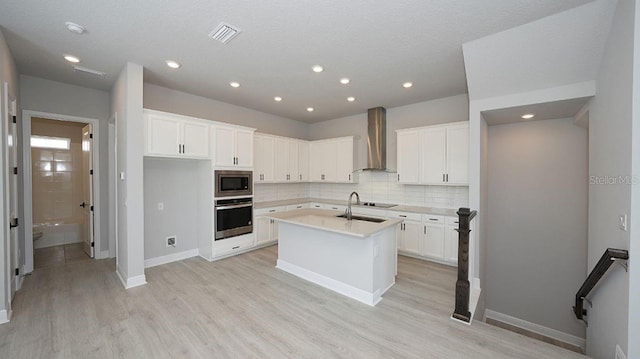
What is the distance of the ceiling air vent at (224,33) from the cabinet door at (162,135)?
1.71 metres

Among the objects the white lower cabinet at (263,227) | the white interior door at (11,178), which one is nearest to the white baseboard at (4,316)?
the white interior door at (11,178)

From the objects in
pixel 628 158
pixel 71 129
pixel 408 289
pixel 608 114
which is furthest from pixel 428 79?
pixel 71 129

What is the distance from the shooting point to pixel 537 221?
4016 millimetres

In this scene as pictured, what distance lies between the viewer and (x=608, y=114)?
89.2 inches

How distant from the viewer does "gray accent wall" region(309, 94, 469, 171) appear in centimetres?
465

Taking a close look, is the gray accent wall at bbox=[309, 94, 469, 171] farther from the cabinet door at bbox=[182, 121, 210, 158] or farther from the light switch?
the cabinet door at bbox=[182, 121, 210, 158]

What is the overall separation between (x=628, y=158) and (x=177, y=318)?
4.22 metres

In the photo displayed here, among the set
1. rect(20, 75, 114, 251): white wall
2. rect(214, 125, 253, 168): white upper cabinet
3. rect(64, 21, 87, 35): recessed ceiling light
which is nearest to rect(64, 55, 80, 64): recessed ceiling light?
rect(64, 21, 87, 35): recessed ceiling light

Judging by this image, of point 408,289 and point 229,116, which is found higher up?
point 229,116

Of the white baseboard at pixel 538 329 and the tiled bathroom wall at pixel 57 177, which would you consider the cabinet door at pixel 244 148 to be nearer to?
the tiled bathroom wall at pixel 57 177

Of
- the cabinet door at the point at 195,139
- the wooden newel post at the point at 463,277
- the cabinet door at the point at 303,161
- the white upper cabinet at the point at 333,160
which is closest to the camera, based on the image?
the wooden newel post at the point at 463,277

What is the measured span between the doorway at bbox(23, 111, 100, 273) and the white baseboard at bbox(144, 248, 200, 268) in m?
1.22

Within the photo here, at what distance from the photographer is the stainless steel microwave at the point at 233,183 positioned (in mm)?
4324

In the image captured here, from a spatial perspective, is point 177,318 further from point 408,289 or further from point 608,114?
point 608,114
